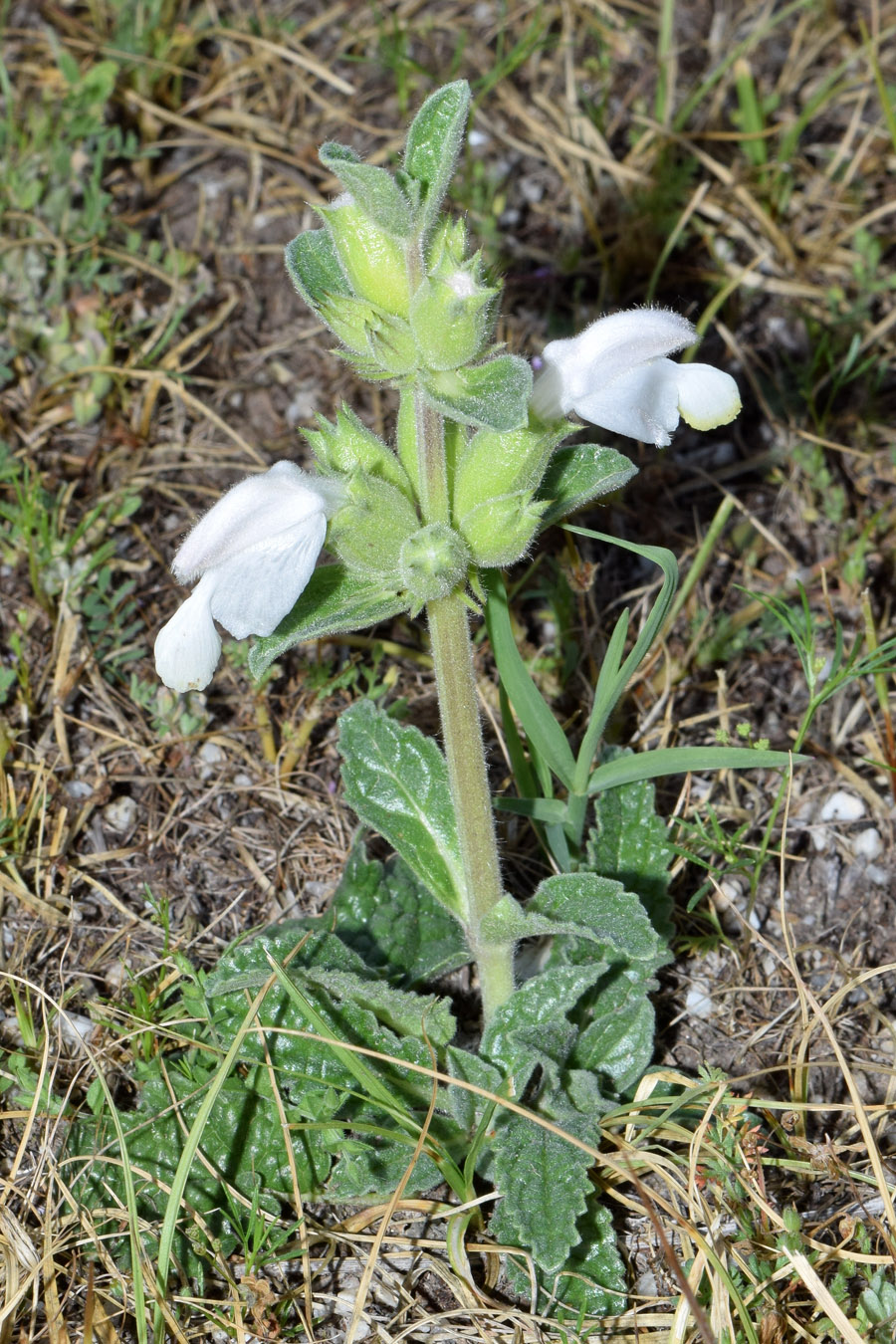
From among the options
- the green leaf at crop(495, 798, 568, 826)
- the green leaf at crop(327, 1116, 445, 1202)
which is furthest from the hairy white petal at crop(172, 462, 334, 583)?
the green leaf at crop(327, 1116, 445, 1202)

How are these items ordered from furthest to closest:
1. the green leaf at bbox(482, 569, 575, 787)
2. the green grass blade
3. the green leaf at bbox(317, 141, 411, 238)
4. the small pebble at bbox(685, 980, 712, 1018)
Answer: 1. the small pebble at bbox(685, 980, 712, 1018)
2. the green leaf at bbox(482, 569, 575, 787)
3. the green grass blade
4. the green leaf at bbox(317, 141, 411, 238)

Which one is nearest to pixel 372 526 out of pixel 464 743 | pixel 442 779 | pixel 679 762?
pixel 464 743

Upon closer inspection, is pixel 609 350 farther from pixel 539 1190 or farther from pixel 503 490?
pixel 539 1190

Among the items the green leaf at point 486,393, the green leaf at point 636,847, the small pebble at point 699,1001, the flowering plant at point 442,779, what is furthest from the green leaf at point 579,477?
the small pebble at point 699,1001

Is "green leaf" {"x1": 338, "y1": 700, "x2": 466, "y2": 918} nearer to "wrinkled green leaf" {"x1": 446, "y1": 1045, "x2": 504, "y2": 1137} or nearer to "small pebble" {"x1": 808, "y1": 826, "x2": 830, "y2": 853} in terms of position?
"wrinkled green leaf" {"x1": 446, "y1": 1045, "x2": 504, "y2": 1137}

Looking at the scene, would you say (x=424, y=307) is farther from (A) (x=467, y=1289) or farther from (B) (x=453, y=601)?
(A) (x=467, y=1289)

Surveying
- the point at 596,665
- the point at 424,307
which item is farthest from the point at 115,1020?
the point at 424,307
